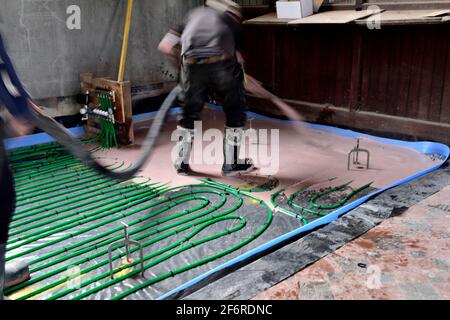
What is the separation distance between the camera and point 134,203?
3.46 m

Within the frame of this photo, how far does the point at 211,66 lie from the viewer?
12.1 ft

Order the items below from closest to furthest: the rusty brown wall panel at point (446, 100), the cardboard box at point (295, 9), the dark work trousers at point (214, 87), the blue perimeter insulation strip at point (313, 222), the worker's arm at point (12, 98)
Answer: the worker's arm at point (12, 98) → the blue perimeter insulation strip at point (313, 222) → the dark work trousers at point (214, 87) → the rusty brown wall panel at point (446, 100) → the cardboard box at point (295, 9)

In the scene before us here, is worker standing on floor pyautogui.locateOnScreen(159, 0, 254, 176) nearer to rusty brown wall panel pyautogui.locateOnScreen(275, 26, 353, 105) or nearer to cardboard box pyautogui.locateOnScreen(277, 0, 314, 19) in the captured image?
cardboard box pyautogui.locateOnScreen(277, 0, 314, 19)

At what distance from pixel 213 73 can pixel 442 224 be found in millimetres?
2108

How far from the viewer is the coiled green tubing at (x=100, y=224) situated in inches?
98.0

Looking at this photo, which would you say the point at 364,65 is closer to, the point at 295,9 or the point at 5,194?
the point at 295,9

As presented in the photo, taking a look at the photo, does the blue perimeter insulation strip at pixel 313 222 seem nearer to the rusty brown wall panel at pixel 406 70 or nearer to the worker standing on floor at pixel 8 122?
the worker standing on floor at pixel 8 122

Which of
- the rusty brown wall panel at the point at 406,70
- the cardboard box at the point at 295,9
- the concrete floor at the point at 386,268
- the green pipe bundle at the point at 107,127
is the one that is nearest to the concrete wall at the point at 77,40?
the green pipe bundle at the point at 107,127

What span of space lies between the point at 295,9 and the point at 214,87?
6.04 feet

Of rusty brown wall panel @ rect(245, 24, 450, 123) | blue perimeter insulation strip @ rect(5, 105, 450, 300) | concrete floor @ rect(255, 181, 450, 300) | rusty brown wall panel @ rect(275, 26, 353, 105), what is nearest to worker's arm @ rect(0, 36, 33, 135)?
blue perimeter insulation strip @ rect(5, 105, 450, 300)

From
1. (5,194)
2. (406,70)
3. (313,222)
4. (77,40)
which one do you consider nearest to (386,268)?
(313,222)

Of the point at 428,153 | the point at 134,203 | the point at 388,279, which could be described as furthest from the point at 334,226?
the point at 428,153

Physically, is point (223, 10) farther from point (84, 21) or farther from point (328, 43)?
point (84, 21)

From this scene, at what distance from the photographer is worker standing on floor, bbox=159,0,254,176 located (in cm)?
361
